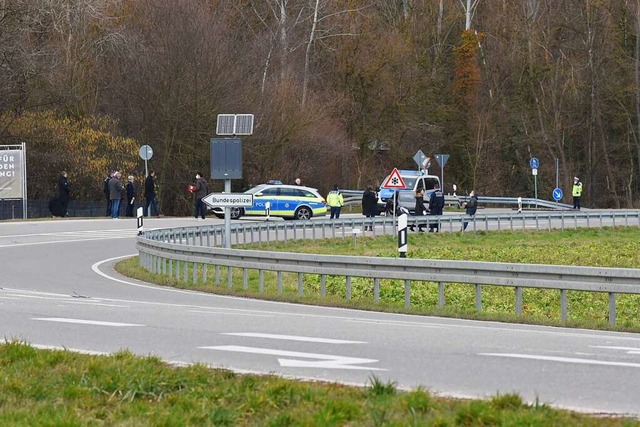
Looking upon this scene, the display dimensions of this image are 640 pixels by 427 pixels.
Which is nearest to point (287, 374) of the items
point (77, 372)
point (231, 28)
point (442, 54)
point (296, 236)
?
point (77, 372)

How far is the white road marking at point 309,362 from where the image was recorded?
9836mm

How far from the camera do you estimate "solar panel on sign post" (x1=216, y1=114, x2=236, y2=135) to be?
2686 centimetres

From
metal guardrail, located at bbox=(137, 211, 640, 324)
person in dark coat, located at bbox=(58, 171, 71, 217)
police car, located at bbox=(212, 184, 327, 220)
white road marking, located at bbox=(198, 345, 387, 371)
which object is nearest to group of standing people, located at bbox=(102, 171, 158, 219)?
person in dark coat, located at bbox=(58, 171, 71, 217)

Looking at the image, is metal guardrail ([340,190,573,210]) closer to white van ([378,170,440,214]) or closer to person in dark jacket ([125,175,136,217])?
white van ([378,170,440,214])

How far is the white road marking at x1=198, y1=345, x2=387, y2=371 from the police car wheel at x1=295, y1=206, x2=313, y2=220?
36.3 m

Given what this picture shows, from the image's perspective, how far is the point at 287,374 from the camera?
30.5 ft

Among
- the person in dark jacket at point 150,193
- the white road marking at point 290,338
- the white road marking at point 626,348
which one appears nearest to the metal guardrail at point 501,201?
the person in dark jacket at point 150,193

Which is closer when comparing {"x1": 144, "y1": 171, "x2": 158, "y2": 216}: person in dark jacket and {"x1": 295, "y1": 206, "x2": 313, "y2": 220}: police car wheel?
{"x1": 144, "y1": 171, "x2": 158, "y2": 216}: person in dark jacket

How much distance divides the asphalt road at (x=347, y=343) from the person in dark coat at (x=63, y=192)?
27465 millimetres

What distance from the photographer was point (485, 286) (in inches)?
955

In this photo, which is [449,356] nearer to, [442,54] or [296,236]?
[296,236]

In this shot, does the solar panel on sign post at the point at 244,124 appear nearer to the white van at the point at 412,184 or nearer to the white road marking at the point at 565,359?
the white road marking at the point at 565,359

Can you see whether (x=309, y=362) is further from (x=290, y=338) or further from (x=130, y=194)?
(x=130, y=194)

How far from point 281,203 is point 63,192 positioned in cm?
788
